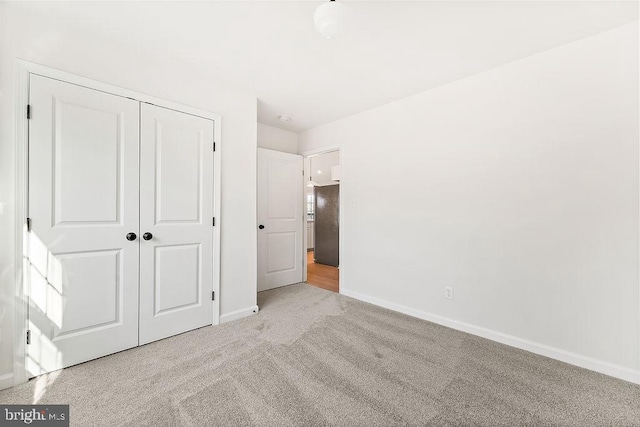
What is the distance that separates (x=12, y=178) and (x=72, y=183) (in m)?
0.28

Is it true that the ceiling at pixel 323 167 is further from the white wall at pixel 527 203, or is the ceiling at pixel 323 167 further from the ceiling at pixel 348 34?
the ceiling at pixel 348 34

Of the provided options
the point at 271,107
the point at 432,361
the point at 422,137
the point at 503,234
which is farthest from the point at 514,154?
the point at 271,107

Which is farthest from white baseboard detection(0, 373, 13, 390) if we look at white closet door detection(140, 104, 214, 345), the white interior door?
the white interior door

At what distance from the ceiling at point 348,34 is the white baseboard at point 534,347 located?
95.9 inches

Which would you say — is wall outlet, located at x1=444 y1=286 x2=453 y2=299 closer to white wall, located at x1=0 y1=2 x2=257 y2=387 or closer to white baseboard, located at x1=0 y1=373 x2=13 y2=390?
white wall, located at x1=0 y1=2 x2=257 y2=387

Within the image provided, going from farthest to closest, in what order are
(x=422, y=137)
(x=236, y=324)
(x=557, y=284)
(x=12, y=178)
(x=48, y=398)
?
(x=422, y=137) → (x=236, y=324) → (x=557, y=284) → (x=12, y=178) → (x=48, y=398)

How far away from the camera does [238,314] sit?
9.09 ft

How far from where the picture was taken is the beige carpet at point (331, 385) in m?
1.45

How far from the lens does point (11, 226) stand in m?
1.67

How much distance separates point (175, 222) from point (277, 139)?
7.36 ft

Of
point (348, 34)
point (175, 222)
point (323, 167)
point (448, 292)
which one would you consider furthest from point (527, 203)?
point (323, 167)

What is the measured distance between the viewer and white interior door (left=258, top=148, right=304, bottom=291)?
378 centimetres

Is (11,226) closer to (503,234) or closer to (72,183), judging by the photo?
(72,183)

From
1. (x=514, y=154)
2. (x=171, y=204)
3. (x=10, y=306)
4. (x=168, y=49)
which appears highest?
(x=168, y=49)
